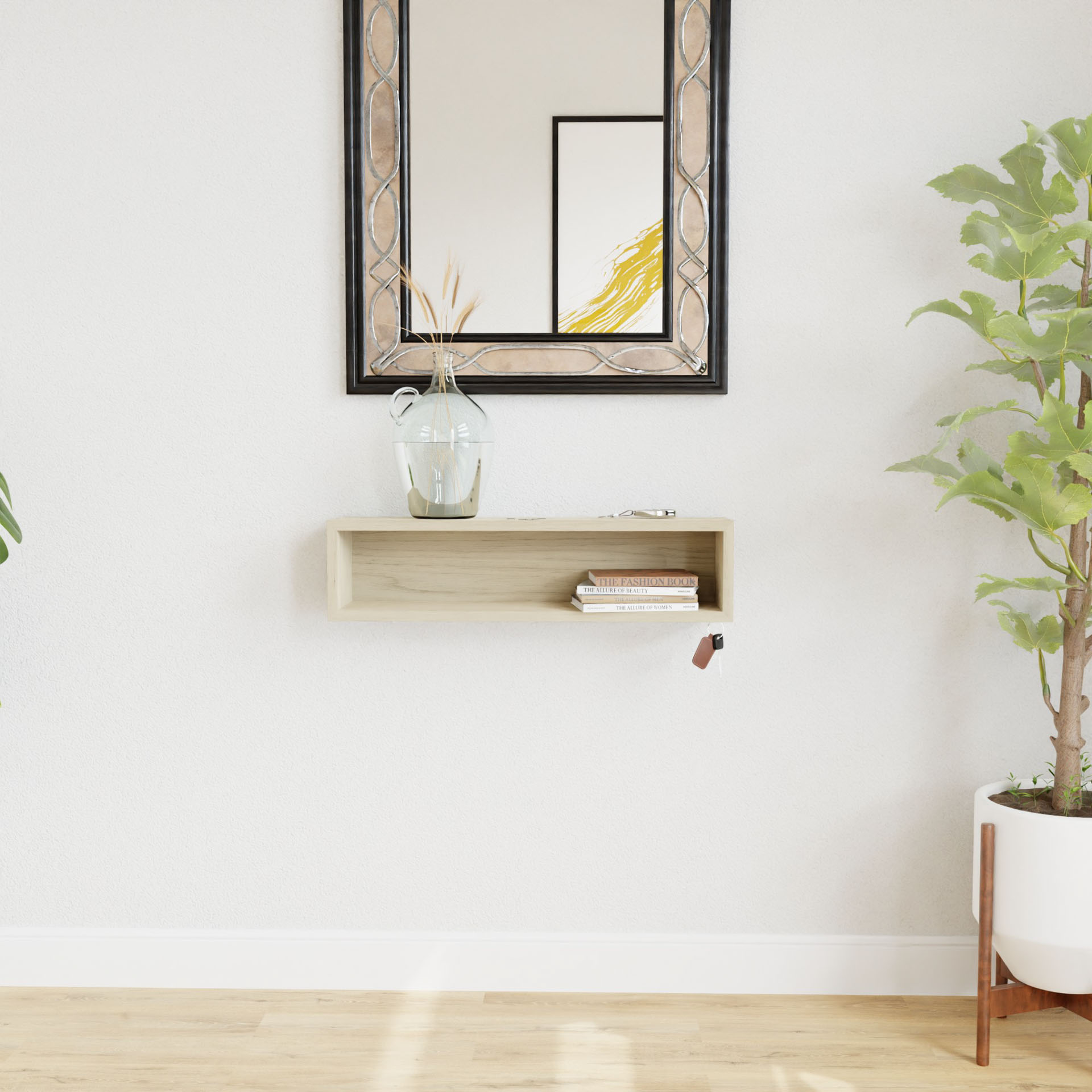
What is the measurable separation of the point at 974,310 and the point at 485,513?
3.27 feet

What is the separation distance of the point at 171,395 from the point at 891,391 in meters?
1.51

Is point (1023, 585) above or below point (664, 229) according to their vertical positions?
below

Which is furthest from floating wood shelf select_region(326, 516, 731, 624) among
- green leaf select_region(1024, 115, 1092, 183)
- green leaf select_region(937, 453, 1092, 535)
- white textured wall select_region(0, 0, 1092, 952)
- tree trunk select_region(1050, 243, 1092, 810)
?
green leaf select_region(1024, 115, 1092, 183)

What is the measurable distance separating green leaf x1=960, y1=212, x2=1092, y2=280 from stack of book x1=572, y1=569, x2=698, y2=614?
75 cm

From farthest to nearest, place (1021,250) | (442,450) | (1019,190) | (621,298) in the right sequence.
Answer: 1. (621,298)
2. (442,450)
3. (1019,190)
4. (1021,250)

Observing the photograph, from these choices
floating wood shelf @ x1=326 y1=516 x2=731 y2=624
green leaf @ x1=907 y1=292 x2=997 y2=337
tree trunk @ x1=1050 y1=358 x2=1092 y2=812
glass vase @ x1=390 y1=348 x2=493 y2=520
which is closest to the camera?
green leaf @ x1=907 y1=292 x2=997 y2=337

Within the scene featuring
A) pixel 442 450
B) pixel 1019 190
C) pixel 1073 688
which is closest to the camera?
pixel 1019 190

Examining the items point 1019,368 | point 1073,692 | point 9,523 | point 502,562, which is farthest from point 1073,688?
point 9,523

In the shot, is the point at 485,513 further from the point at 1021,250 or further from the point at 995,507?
the point at 1021,250

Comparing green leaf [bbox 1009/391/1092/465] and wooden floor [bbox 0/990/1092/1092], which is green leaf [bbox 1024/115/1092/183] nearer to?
green leaf [bbox 1009/391/1092/465]

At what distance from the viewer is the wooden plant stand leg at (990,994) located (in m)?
1.60

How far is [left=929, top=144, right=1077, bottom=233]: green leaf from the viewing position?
59.1 inches

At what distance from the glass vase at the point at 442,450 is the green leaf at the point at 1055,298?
41.3 inches

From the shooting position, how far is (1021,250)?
143 centimetres
